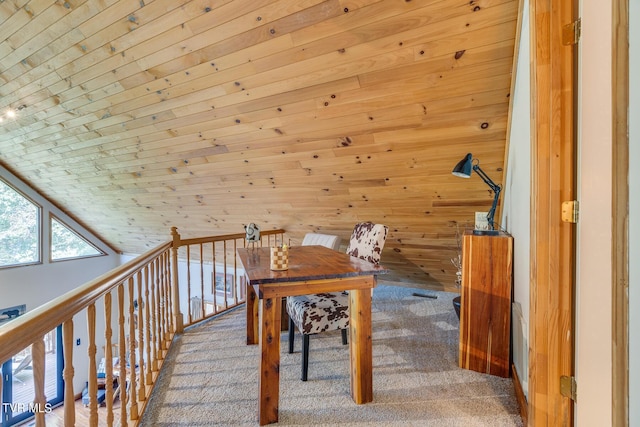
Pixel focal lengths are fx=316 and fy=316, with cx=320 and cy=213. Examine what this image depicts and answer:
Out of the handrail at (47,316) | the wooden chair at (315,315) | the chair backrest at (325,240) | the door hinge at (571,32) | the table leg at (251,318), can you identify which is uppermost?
the door hinge at (571,32)

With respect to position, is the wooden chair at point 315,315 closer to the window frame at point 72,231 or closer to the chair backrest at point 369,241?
the chair backrest at point 369,241

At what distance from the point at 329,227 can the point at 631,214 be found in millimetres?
3035

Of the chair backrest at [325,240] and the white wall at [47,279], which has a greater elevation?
the chair backrest at [325,240]

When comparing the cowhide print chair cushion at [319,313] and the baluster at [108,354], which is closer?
the baluster at [108,354]

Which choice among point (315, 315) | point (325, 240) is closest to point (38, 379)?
point (315, 315)

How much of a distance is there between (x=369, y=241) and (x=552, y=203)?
4.21ft

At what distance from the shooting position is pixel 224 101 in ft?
8.54

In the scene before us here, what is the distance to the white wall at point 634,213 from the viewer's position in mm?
780

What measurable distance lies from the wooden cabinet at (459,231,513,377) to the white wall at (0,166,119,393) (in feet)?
20.6

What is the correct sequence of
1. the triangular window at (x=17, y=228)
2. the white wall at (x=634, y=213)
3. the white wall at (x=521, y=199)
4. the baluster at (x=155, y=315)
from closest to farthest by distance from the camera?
the white wall at (x=634, y=213) < the white wall at (x=521, y=199) < the baluster at (x=155, y=315) < the triangular window at (x=17, y=228)

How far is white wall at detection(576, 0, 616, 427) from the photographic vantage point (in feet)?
3.34

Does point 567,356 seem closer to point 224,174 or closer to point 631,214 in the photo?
point 631,214

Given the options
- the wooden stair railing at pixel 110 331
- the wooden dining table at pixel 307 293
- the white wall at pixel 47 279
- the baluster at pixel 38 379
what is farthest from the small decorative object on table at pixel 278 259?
the white wall at pixel 47 279

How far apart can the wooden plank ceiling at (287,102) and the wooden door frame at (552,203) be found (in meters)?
0.44
